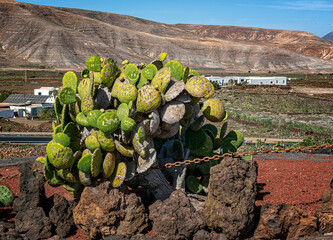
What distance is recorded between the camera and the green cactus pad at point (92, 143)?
20.1 ft

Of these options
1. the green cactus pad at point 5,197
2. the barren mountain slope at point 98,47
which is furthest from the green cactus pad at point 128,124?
the barren mountain slope at point 98,47

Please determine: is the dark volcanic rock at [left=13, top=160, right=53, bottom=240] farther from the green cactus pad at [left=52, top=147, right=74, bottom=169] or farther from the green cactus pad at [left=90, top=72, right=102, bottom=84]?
the green cactus pad at [left=90, top=72, right=102, bottom=84]

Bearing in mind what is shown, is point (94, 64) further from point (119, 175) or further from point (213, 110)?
point (213, 110)

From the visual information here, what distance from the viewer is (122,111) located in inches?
242

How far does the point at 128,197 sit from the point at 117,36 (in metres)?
152

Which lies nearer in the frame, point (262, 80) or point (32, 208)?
point (32, 208)

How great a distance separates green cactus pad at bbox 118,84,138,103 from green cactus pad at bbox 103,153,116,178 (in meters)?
1.01

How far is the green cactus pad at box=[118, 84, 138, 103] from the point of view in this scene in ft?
20.5

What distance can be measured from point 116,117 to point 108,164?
0.82 m

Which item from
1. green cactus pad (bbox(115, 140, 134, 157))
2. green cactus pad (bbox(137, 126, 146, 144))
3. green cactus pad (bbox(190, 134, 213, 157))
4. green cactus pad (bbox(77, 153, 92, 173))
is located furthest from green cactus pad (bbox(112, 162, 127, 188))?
green cactus pad (bbox(190, 134, 213, 157))

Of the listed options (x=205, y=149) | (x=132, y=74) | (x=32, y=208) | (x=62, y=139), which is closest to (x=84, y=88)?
(x=132, y=74)

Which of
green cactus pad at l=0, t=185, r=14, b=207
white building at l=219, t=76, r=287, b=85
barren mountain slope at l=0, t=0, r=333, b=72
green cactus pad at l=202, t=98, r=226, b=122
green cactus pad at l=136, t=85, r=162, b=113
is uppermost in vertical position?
barren mountain slope at l=0, t=0, r=333, b=72

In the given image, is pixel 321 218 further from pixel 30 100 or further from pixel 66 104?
pixel 30 100

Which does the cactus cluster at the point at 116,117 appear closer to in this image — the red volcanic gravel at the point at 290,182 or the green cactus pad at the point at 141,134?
the green cactus pad at the point at 141,134
